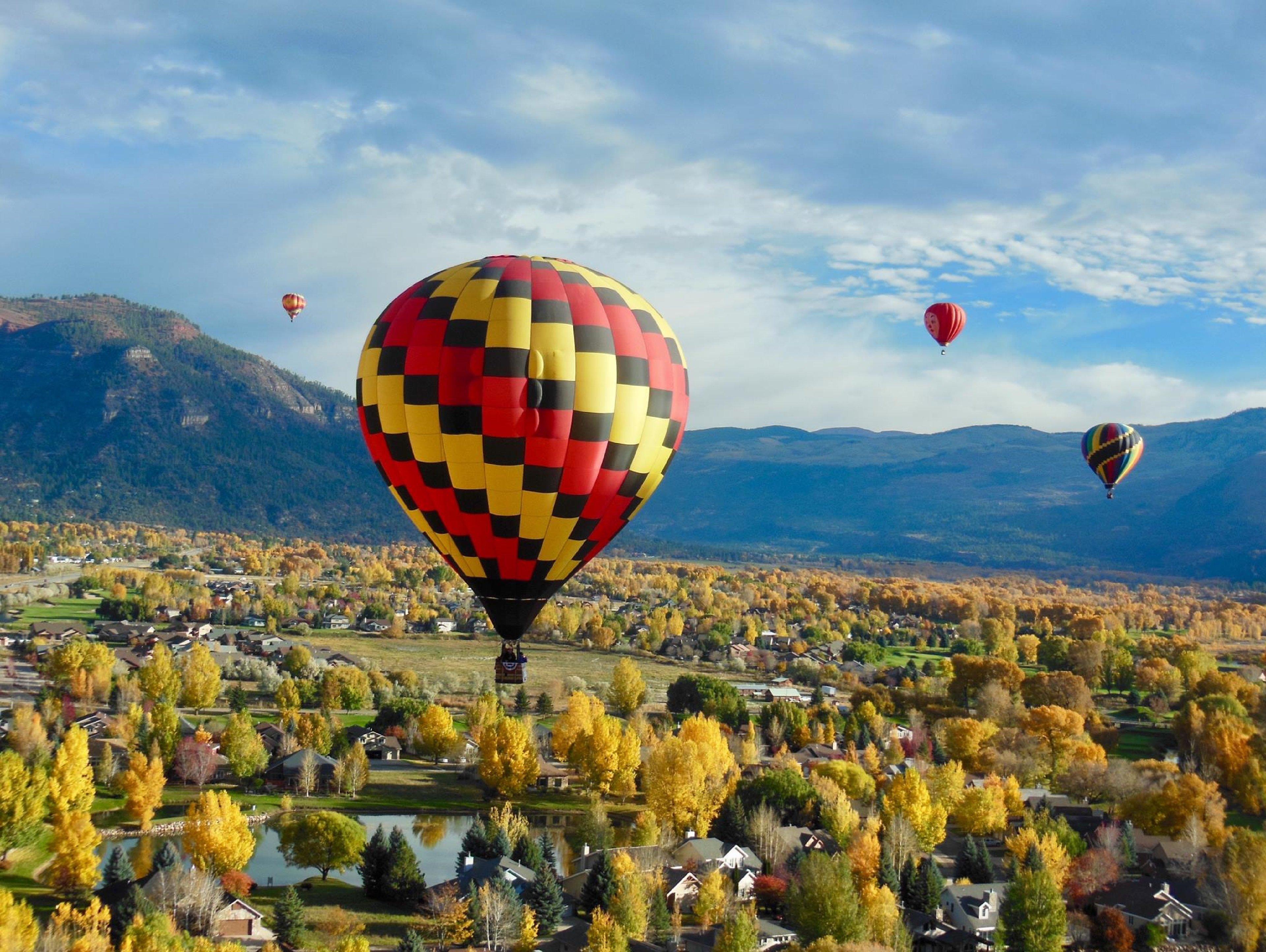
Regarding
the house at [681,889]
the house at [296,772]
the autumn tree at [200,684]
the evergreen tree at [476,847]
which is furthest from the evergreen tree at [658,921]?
the autumn tree at [200,684]

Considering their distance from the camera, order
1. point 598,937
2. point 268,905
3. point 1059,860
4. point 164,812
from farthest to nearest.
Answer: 1. point 164,812
2. point 1059,860
3. point 268,905
4. point 598,937

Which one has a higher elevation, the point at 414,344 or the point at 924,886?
the point at 414,344

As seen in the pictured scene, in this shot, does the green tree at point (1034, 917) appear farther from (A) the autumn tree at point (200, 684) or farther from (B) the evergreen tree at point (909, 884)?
(A) the autumn tree at point (200, 684)

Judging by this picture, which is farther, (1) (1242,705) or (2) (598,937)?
(1) (1242,705)

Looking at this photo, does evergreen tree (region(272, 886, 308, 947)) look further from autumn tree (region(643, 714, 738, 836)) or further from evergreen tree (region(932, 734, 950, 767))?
evergreen tree (region(932, 734, 950, 767))

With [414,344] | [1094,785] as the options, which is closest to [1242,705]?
[1094,785]

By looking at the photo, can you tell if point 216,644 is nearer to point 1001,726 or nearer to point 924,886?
point 1001,726

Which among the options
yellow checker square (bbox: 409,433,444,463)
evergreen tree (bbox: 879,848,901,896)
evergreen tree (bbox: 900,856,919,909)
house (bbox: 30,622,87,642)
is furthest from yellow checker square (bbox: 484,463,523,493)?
house (bbox: 30,622,87,642)
